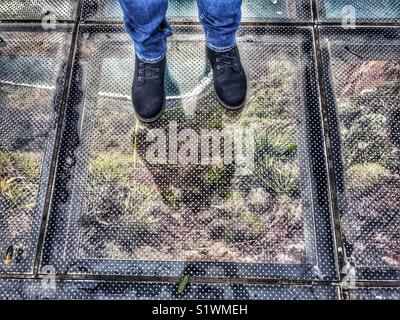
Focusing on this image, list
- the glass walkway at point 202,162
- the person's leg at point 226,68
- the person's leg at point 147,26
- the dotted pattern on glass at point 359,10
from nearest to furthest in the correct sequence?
the person's leg at point 147,26 < the glass walkway at point 202,162 < the person's leg at point 226,68 < the dotted pattern on glass at point 359,10

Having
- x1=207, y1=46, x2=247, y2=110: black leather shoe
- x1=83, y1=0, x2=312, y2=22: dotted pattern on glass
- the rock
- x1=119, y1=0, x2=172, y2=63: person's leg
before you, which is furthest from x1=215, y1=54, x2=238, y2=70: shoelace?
the rock

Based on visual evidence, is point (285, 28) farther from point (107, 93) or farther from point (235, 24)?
point (107, 93)

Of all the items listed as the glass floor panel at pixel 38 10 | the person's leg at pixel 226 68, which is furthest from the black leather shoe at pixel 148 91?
the glass floor panel at pixel 38 10

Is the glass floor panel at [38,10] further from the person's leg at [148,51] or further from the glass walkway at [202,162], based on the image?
the person's leg at [148,51]

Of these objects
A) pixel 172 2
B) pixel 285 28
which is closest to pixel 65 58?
pixel 172 2

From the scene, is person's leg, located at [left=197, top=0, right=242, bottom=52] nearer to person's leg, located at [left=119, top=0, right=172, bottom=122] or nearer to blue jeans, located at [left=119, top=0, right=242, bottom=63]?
blue jeans, located at [left=119, top=0, right=242, bottom=63]

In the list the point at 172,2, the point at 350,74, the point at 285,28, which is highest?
the point at 172,2
